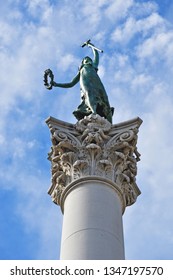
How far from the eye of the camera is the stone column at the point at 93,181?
20153 millimetres

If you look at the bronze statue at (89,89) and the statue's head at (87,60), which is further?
the statue's head at (87,60)

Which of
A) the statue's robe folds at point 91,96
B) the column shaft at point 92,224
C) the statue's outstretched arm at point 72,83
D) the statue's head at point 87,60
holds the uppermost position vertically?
the statue's head at point 87,60

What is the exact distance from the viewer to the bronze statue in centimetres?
2719

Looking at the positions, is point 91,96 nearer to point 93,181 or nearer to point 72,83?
point 72,83

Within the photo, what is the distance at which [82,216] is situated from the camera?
21.0m

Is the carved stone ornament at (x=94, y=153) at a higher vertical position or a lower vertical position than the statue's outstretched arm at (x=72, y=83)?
lower

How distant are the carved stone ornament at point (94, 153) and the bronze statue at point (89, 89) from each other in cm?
197

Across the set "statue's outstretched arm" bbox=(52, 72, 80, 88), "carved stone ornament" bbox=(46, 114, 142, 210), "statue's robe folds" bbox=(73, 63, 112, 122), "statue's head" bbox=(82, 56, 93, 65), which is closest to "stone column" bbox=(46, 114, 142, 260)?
"carved stone ornament" bbox=(46, 114, 142, 210)

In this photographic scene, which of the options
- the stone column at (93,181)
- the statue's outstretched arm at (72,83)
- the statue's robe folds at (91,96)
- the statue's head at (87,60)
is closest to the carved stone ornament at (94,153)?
the stone column at (93,181)

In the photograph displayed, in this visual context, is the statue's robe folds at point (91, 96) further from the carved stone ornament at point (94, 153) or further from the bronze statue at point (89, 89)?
the carved stone ornament at point (94, 153)

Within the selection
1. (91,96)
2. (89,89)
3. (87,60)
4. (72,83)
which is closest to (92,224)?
(91,96)
